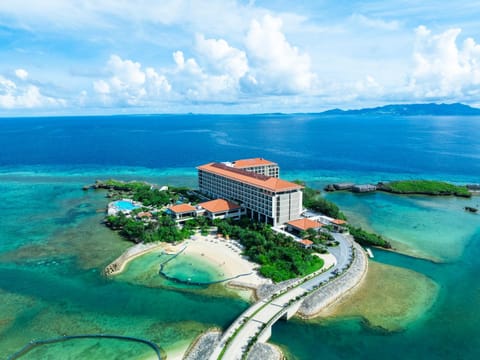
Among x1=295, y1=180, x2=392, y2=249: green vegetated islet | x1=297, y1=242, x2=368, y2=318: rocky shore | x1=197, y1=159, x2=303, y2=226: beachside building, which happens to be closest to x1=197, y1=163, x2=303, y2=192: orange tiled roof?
x1=197, y1=159, x2=303, y2=226: beachside building

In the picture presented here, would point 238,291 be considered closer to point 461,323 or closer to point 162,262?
point 162,262

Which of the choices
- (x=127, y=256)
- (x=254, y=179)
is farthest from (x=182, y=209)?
(x=127, y=256)

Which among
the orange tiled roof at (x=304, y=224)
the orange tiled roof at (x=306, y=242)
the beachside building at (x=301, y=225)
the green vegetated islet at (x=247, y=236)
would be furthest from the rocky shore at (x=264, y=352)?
the orange tiled roof at (x=304, y=224)

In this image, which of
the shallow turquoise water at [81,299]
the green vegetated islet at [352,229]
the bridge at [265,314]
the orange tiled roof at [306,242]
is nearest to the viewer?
the bridge at [265,314]

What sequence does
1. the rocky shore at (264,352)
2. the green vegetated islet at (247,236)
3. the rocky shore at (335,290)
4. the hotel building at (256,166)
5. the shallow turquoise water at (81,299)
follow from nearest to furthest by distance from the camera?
1. the rocky shore at (264,352)
2. the shallow turquoise water at (81,299)
3. the rocky shore at (335,290)
4. the green vegetated islet at (247,236)
5. the hotel building at (256,166)

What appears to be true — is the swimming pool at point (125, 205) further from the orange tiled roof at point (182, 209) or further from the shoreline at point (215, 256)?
the shoreline at point (215, 256)

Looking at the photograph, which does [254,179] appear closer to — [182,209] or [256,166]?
[182,209]
